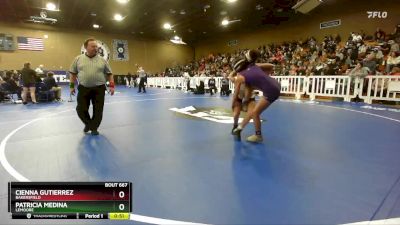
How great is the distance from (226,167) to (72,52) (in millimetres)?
26597

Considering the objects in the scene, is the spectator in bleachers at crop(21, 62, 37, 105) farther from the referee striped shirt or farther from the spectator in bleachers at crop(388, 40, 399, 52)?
the spectator in bleachers at crop(388, 40, 399, 52)

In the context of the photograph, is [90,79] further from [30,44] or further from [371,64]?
[30,44]

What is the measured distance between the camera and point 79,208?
1.61 m

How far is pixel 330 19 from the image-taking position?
17.9 metres

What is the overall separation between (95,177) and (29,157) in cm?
127

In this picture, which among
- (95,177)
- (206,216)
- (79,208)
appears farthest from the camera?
(95,177)

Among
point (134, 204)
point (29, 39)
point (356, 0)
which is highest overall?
point (356, 0)

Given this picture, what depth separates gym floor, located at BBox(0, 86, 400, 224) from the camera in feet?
6.30

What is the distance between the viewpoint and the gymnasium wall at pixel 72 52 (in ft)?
72.0

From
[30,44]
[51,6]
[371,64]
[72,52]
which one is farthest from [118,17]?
[371,64]

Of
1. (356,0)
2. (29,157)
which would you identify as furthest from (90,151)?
(356,0)

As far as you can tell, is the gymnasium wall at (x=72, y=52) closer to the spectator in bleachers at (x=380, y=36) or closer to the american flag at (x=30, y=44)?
the american flag at (x=30, y=44)

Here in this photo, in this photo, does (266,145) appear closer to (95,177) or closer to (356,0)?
(95,177)
